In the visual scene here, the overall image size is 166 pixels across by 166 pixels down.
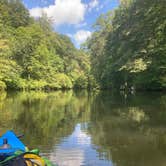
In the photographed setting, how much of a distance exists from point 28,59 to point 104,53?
1506 cm

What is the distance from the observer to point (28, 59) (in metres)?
Answer: 56.7

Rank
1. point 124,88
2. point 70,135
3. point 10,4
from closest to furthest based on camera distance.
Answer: point 70,135 → point 124,88 → point 10,4

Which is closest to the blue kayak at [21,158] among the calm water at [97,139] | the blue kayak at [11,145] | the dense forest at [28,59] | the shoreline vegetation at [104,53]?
the blue kayak at [11,145]

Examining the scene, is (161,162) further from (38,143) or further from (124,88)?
(124,88)

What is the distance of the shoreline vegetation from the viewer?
1383 inches

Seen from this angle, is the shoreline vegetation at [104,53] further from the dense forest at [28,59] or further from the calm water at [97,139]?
the calm water at [97,139]

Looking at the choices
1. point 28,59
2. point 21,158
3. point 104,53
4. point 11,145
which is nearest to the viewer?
point 21,158

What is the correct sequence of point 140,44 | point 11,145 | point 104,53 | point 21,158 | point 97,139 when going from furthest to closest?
point 104,53
point 140,44
point 97,139
point 11,145
point 21,158

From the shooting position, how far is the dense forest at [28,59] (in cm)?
4636

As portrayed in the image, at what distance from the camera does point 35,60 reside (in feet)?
191

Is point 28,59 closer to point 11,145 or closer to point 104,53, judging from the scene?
point 104,53

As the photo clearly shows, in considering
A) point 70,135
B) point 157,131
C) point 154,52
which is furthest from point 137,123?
point 154,52

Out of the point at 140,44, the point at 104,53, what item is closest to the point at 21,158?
the point at 140,44

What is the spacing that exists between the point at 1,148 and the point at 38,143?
116 inches
